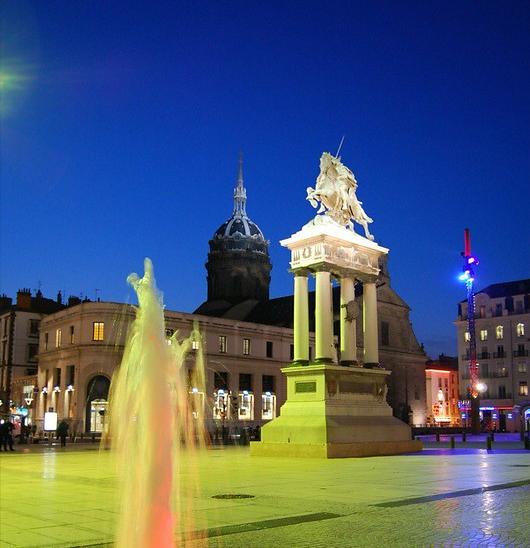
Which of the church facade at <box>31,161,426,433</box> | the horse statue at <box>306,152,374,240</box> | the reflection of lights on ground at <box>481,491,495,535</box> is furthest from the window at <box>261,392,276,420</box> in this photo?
the reflection of lights on ground at <box>481,491,495,535</box>

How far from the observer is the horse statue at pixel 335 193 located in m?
34.3

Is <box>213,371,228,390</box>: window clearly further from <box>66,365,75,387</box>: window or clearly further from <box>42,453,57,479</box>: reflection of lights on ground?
<box>42,453,57,479</box>: reflection of lights on ground

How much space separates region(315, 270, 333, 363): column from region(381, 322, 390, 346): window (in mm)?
64611

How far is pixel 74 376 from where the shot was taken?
69938 millimetres

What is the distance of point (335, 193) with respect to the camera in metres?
34.4

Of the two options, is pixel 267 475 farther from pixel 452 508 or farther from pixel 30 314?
pixel 30 314

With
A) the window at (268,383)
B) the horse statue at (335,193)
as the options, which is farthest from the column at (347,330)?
the window at (268,383)

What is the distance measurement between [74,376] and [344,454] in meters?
45.6

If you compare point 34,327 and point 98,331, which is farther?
→ point 34,327

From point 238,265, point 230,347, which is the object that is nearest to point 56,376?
point 230,347

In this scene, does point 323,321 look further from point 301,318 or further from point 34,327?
point 34,327

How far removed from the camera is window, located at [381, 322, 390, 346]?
96.4 meters

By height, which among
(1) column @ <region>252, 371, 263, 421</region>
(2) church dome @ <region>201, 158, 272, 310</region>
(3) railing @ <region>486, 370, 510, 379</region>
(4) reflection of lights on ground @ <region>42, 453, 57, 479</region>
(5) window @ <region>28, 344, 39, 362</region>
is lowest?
(4) reflection of lights on ground @ <region>42, 453, 57, 479</region>

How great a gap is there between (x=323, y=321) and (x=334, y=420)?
14.8 ft
